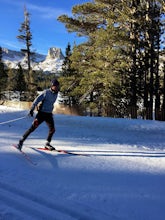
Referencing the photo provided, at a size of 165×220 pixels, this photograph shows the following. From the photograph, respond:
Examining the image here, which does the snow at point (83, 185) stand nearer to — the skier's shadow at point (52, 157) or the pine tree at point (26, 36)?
the skier's shadow at point (52, 157)

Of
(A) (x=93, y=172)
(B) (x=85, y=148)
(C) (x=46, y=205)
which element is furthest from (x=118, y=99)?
(C) (x=46, y=205)

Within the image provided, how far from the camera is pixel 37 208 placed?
425cm

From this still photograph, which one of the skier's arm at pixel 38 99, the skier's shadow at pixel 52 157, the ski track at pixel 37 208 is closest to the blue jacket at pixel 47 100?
the skier's arm at pixel 38 99

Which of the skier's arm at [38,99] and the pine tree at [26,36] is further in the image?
the pine tree at [26,36]

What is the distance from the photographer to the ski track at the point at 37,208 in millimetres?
4031

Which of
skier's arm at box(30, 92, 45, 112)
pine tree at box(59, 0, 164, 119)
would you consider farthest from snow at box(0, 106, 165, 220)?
pine tree at box(59, 0, 164, 119)

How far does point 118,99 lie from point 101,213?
2275 cm

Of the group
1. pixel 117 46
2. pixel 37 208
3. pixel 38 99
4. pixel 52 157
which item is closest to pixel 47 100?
pixel 38 99

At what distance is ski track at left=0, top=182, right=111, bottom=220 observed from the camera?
159 inches

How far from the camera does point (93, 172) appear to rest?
20.4ft

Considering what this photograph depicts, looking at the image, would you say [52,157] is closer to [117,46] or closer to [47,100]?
[47,100]

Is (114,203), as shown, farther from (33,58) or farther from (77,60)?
(33,58)

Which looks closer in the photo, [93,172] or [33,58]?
[93,172]

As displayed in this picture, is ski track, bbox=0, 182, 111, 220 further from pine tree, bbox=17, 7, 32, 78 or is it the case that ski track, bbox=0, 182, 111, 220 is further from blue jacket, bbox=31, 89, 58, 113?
pine tree, bbox=17, 7, 32, 78
